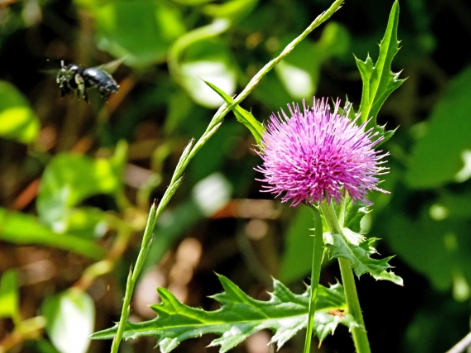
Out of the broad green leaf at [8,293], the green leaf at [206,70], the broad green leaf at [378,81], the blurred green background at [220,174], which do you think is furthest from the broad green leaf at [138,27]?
the broad green leaf at [378,81]

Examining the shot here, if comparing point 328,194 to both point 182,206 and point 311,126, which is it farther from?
point 182,206

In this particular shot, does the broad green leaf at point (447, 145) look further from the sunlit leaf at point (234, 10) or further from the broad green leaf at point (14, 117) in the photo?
the broad green leaf at point (14, 117)

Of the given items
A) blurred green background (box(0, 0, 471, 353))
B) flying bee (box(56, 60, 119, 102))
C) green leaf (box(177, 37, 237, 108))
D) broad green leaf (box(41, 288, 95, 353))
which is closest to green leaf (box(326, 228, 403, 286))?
flying bee (box(56, 60, 119, 102))

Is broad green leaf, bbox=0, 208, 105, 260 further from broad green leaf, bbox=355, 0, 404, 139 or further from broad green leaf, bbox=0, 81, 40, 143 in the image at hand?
broad green leaf, bbox=355, 0, 404, 139

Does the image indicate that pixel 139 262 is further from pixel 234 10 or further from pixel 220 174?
pixel 220 174

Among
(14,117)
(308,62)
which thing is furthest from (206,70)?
(14,117)
